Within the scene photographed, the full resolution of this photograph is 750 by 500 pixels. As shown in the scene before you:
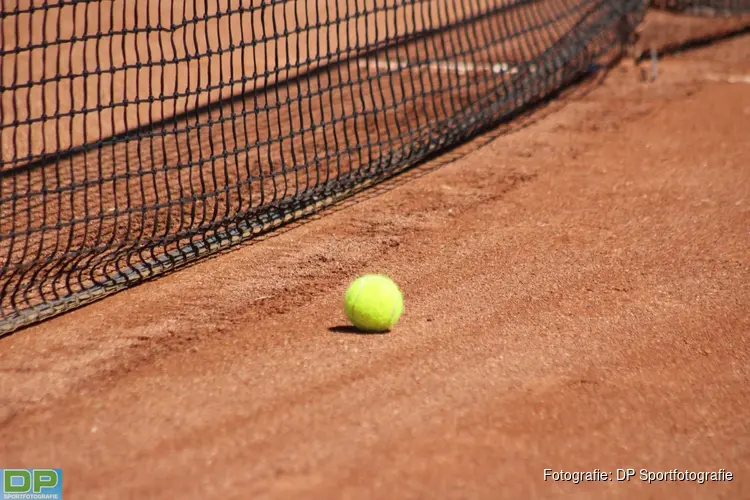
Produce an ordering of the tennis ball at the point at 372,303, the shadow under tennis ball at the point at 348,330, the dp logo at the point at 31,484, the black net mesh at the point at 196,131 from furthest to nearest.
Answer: the black net mesh at the point at 196,131 < the shadow under tennis ball at the point at 348,330 < the tennis ball at the point at 372,303 < the dp logo at the point at 31,484

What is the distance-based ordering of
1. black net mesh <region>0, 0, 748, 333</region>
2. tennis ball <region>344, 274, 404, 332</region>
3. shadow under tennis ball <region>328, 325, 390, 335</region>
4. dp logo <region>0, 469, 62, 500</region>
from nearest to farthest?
1. dp logo <region>0, 469, 62, 500</region>
2. tennis ball <region>344, 274, 404, 332</region>
3. shadow under tennis ball <region>328, 325, 390, 335</region>
4. black net mesh <region>0, 0, 748, 333</region>

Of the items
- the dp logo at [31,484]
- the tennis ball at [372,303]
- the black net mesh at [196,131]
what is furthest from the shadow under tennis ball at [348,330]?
the dp logo at [31,484]

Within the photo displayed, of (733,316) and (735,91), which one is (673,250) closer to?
(733,316)

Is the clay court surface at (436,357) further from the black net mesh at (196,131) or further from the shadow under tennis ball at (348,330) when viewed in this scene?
the black net mesh at (196,131)

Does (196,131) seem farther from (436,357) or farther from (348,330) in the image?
(436,357)

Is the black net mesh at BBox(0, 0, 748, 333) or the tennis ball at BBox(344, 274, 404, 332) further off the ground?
the black net mesh at BBox(0, 0, 748, 333)

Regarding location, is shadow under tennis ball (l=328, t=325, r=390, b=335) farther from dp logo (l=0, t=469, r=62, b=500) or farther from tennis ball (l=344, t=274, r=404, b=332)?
dp logo (l=0, t=469, r=62, b=500)

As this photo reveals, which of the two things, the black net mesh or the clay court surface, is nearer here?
the clay court surface

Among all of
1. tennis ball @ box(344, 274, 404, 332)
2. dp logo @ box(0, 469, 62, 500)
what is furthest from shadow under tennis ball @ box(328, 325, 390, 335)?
dp logo @ box(0, 469, 62, 500)
